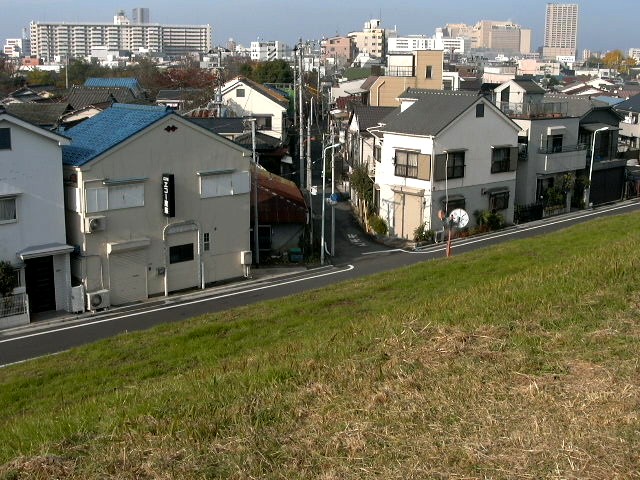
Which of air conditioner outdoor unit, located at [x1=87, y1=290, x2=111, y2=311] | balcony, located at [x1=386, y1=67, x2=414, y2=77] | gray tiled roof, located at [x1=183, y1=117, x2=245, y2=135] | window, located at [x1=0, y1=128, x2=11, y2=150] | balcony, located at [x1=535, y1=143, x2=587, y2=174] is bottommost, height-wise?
air conditioner outdoor unit, located at [x1=87, y1=290, x2=111, y2=311]

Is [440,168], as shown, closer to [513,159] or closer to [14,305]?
[513,159]


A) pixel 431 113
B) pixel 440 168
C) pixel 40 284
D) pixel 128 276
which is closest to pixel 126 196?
pixel 128 276

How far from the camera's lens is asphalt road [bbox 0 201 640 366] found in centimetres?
1891

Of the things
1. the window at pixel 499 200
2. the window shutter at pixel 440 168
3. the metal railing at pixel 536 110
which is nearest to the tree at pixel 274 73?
the metal railing at pixel 536 110

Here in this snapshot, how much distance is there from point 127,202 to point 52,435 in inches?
574

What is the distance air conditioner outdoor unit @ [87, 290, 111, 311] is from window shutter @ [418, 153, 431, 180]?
14431mm

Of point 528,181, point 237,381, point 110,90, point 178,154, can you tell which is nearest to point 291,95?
point 110,90

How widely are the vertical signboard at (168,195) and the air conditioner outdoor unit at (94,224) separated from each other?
1937 mm

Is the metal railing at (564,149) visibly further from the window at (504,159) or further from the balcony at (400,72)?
the balcony at (400,72)

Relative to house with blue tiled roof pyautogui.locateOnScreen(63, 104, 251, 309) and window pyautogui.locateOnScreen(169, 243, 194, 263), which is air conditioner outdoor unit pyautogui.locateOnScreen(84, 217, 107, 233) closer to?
house with blue tiled roof pyautogui.locateOnScreen(63, 104, 251, 309)

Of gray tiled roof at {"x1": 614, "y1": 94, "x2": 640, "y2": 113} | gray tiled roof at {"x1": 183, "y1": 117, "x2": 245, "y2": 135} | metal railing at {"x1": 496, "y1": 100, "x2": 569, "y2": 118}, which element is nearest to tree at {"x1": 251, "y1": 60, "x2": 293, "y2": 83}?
gray tiled roof at {"x1": 614, "y1": 94, "x2": 640, "y2": 113}

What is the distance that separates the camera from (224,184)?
80.8ft

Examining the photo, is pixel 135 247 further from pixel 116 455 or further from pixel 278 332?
pixel 116 455

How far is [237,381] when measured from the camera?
9773 mm
